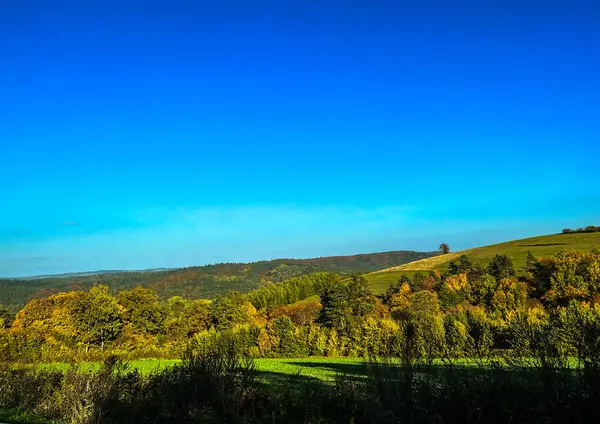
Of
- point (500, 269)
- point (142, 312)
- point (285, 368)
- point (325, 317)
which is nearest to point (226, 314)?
point (142, 312)

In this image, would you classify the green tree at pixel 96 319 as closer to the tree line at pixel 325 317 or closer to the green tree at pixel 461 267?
the tree line at pixel 325 317

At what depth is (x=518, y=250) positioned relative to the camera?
443 feet

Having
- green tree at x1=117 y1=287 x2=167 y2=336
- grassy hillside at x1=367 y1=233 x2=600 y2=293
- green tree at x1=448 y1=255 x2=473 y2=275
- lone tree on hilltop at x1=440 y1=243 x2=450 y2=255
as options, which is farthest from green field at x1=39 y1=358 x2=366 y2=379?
lone tree on hilltop at x1=440 y1=243 x2=450 y2=255

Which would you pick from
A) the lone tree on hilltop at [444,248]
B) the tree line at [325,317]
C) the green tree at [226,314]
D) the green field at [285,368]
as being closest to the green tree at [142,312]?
the tree line at [325,317]

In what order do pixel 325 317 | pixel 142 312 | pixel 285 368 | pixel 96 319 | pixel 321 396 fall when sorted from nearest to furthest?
pixel 321 396
pixel 285 368
pixel 96 319
pixel 142 312
pixel 325 317

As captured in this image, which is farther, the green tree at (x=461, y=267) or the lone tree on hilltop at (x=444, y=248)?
the lone tree on hilltop at (x=444, y=248)

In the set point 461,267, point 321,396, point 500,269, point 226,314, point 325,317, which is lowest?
point 325,317

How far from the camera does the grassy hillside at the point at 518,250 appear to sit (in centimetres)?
Result: 12062

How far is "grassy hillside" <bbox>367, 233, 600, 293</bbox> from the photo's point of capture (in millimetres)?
120625

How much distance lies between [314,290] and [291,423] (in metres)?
137

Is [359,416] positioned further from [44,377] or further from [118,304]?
[118,304]

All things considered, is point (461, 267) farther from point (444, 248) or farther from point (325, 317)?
point (444, 248)

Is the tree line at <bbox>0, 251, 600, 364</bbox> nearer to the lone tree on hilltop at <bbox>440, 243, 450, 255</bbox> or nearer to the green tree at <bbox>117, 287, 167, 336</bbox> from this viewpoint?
the green tree at <bbox>117, 287, 167, 336</bbox>

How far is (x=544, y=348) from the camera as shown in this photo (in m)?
7.52
